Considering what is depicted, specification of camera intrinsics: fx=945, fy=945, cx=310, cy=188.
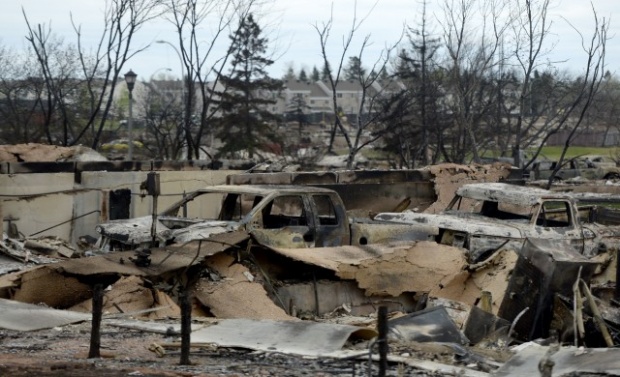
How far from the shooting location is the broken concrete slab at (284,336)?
7355 millimetres

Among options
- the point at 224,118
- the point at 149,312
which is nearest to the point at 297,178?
the point at 149,312

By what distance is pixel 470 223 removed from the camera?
13641 millimetres

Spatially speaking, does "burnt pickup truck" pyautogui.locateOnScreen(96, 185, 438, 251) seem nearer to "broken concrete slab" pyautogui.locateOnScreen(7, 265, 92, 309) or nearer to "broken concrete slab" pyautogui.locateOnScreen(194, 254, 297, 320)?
"broken concrete slab" pyautogui.locateOnScreen(194, 254, 297, 320)

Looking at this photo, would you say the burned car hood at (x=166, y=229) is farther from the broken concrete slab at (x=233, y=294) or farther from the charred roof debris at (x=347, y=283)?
the broken concrete slab at (x=233, y=294)

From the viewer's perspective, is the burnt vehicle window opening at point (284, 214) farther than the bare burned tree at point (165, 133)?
No

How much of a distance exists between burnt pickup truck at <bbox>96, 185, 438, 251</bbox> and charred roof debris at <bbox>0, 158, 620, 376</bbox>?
2 centimetres

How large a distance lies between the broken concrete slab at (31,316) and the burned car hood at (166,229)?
2.43m

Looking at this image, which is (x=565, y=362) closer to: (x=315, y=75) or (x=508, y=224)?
(x=508, y=224)

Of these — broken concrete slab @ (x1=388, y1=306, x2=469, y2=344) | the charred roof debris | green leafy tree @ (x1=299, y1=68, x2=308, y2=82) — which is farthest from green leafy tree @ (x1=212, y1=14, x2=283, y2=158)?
green leafy tree @ (x1=299, y1=68, x2=308, y2=82)

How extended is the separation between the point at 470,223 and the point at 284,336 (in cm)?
643

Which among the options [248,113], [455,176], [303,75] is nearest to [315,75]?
[303,75]

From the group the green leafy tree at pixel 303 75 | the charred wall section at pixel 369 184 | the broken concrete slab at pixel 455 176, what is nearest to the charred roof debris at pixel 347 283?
the charred wall section at pixel 369 184

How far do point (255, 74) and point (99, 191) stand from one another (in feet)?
92.4

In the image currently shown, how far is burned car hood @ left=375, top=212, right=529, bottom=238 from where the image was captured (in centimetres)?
1341
